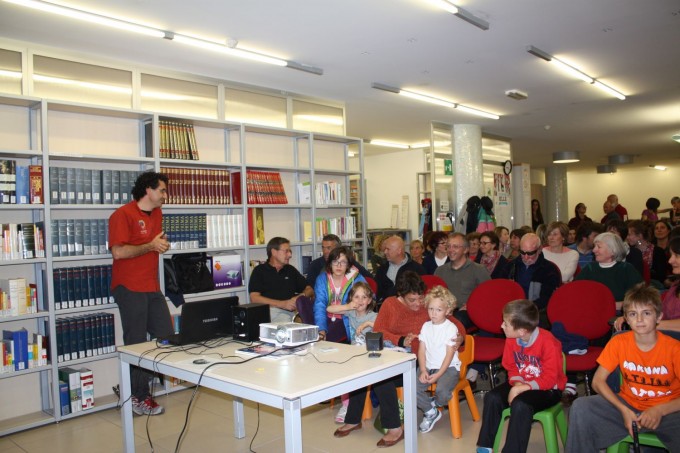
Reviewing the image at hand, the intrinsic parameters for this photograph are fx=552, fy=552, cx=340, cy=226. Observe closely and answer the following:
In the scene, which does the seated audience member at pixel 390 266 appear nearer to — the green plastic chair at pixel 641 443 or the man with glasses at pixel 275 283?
the man with glasses at pixel 275 283

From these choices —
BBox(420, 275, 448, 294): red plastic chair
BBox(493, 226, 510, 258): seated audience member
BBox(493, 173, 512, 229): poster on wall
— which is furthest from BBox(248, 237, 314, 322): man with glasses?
BBox(493, 173, 512, 229): poster on wall

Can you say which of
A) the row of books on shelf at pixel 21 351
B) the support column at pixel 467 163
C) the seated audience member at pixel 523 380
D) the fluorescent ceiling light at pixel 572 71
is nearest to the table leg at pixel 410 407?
the seated audience member at pixel 523 380

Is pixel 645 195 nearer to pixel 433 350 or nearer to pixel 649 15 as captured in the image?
pixel 649 15

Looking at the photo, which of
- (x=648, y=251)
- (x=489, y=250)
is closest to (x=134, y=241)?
(x=489, y=250)

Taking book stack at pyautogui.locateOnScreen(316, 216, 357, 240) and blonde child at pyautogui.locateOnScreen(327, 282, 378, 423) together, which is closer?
blonde child at pyautogui.locateOnScreen(327, 282, 378, 423)

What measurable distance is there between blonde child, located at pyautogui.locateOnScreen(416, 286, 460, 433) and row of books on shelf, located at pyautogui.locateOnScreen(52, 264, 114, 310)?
109 inches

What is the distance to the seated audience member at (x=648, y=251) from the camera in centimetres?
565

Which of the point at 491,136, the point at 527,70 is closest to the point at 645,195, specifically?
the point at 491,136

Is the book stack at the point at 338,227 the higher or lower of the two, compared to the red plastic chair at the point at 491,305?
higher

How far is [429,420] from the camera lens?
12.8ft

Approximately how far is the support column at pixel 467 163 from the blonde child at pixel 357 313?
213 inches

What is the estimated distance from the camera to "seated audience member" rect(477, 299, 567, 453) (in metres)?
2.98

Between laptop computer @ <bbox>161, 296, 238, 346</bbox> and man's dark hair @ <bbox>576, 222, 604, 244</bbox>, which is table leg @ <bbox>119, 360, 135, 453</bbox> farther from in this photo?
man's dark hair @ <bbox>576, 222, 604, 244</bbox>

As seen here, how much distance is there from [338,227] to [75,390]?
3405 mm
